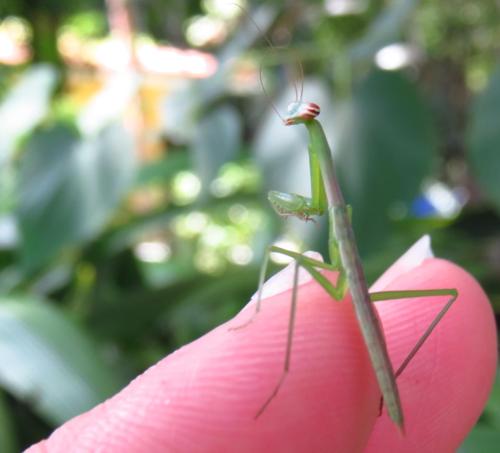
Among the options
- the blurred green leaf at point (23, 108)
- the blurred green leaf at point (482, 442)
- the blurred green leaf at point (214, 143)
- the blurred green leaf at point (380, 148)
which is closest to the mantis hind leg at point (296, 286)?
the blurred green leaf at point (482, 442)

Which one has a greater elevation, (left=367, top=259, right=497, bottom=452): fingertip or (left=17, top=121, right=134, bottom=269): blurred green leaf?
(left=17, top=121, right=134, bottom=269): blurred green leaf

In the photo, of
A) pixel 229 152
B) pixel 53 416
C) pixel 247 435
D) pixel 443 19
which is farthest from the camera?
pixel 443 19

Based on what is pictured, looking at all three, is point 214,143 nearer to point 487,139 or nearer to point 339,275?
point 487,139

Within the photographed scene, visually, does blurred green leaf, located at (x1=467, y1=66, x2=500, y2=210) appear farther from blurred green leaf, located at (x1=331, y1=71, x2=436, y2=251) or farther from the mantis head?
the mantis head

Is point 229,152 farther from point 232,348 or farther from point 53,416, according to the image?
point 232,348

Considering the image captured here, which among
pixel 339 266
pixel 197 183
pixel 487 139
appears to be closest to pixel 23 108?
pixel 197 183

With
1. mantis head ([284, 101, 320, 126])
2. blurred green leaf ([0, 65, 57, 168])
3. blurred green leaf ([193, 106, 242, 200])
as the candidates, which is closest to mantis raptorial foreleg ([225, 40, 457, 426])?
mantis head ([284, 101, 320, 126])

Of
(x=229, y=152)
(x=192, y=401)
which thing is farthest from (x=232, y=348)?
(x=229, y=152)
